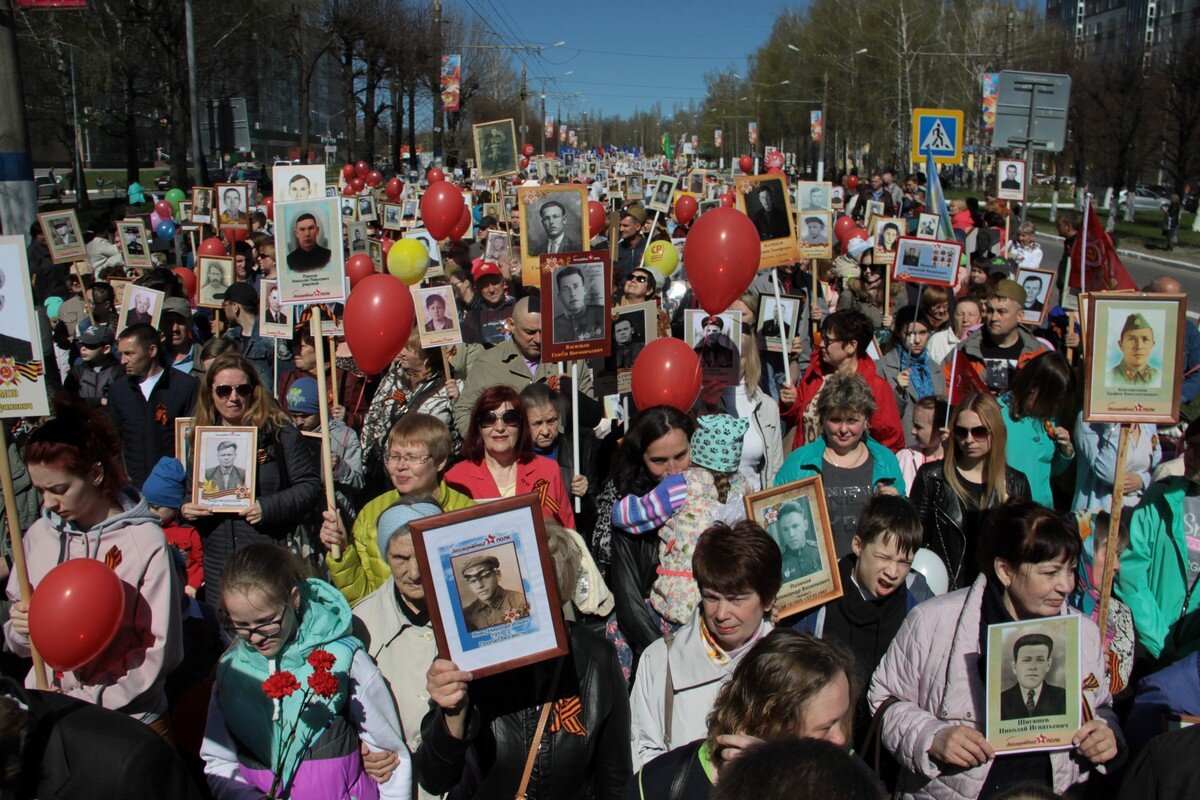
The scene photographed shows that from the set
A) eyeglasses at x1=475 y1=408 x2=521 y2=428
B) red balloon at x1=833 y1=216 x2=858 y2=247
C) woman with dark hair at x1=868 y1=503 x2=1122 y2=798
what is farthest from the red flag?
red balloon at x1=833 y1=216 x2=858 y2=247

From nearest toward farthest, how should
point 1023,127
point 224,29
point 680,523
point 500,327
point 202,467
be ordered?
point 680,523 → point 202,467 → point 500,327 → point 1023,127 → point 224,29

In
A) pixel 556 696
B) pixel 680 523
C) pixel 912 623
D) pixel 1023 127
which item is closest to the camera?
pixel 556 696

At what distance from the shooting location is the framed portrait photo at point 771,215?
7.58 meters

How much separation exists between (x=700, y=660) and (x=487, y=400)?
211 cm

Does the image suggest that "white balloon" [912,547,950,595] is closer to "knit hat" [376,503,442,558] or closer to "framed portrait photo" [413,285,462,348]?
"knit hat" [376,503,442,558]

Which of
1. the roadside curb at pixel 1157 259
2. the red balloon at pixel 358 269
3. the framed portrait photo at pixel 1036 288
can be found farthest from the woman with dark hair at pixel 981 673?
the roadside curb at pixel 1157 259

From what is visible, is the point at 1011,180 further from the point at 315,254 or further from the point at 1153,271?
the point at 1153,271

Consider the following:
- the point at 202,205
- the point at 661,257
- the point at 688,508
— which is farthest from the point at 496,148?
the point at 688,508

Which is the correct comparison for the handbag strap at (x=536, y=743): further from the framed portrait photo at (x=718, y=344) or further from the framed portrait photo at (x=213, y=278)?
the framed portrait photo at (x=213, y=278)

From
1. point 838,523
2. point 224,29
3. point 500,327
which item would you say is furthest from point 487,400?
point 224,29

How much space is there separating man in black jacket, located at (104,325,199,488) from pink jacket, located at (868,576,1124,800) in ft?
15.7

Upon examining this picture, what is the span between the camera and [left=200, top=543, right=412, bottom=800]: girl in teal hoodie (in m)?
2.90

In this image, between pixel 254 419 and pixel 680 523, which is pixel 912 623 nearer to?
pixel 680 523

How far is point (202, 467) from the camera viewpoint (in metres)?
4.58
